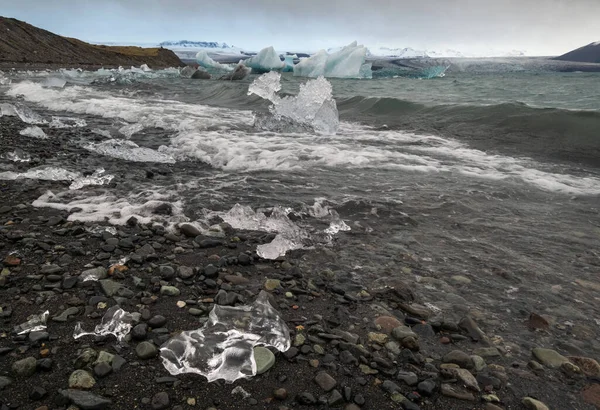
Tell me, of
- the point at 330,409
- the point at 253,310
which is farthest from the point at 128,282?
the point at 330,409

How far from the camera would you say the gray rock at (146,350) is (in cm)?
190

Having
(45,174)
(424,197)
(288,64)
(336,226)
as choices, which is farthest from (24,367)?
(288,64)

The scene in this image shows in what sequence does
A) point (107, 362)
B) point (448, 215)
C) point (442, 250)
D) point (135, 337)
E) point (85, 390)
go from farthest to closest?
point (448, 215) < point (442, 250) < point (135, 337) < point (107, 362) < point (85, 390)

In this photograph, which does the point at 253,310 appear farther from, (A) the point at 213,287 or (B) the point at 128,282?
(B) the point at 128,282

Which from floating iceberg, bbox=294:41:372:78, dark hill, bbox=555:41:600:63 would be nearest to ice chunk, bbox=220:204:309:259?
floating iceberg, bbox=294:41:372:78

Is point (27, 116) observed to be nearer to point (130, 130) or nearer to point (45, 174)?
point (130, 130)

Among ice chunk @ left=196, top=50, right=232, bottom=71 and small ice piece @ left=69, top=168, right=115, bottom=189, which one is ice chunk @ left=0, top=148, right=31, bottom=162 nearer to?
small ice piece @ left=69, top=168, right=115, bottom=189

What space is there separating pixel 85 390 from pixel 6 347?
56cm

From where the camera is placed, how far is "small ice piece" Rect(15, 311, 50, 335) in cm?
200

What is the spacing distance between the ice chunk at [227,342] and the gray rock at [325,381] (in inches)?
10.5

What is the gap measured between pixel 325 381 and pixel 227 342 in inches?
22.4

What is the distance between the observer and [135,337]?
202 cm

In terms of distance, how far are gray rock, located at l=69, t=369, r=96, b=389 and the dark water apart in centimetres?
168

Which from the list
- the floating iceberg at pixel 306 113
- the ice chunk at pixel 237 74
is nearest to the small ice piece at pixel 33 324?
the floating iceberg at pixel 306 113
